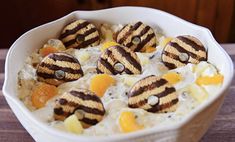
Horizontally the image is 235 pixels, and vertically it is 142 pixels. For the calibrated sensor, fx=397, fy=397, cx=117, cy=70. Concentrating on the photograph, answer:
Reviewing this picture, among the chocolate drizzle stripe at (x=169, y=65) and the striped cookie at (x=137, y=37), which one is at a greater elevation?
the striped cookie at (x=137, y=37)

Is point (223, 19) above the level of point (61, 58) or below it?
below

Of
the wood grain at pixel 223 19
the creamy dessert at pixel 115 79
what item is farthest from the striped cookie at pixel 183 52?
the wood grain at pixel 223 19

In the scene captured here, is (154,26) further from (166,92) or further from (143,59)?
(166,92)

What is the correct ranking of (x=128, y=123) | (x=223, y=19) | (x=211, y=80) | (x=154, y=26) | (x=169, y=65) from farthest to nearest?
(x=223, y=19) < (x=154, y=26) < (x=169, y=65) < (x=211, y=80) < (x=128, y=123)

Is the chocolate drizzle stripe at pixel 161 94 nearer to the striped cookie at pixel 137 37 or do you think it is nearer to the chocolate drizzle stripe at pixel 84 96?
the chocolate drizzle stripe at pixel 84 96

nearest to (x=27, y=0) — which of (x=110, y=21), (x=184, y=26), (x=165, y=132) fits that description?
(x=110, y=21)

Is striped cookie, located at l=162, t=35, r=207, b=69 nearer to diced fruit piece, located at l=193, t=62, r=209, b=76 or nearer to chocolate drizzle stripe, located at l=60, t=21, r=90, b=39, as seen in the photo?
diced fruit piece, located at l=193, t=62, r=209, b=76

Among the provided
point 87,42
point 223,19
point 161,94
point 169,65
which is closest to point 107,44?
point 87,42

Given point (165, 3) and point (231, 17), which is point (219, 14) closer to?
point (231, 17)
